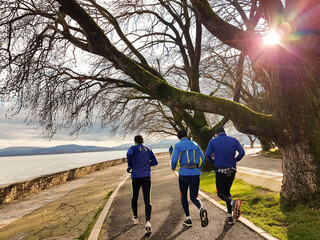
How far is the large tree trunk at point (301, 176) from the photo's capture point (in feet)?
16.1

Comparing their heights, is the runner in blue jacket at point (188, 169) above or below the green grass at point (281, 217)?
above

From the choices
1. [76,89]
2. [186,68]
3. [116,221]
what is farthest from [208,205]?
[186,68]

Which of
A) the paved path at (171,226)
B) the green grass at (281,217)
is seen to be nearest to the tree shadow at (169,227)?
the paved path at (171,226)

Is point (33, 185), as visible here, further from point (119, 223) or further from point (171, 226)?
point (171, 226)

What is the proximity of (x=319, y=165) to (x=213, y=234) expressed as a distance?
2.98 m

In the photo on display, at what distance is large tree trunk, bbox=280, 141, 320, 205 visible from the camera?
489 centimetres

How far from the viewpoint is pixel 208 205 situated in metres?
5.96

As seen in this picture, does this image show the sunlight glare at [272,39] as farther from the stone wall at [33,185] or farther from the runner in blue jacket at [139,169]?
the stone wall at [33,185]

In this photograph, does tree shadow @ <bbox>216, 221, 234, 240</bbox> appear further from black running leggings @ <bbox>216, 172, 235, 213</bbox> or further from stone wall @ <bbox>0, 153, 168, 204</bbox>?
stone wall @ <bbox>0, 153, 168, 204</bbox>

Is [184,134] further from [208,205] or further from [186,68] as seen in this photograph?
[186,68]

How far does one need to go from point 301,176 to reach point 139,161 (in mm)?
3690

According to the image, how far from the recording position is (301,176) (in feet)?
16.4

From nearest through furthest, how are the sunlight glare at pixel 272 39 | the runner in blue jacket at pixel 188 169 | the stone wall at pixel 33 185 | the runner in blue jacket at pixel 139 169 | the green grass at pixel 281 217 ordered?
the green grass at pixel 281 217
the runner in blue jacket at pixel 188 169
the runner in blue jacket at pixel 139 169
the sunlight glare at pixel 272 39
the stone wall at pixel 33 185

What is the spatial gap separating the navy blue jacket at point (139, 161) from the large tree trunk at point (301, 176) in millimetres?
3290
